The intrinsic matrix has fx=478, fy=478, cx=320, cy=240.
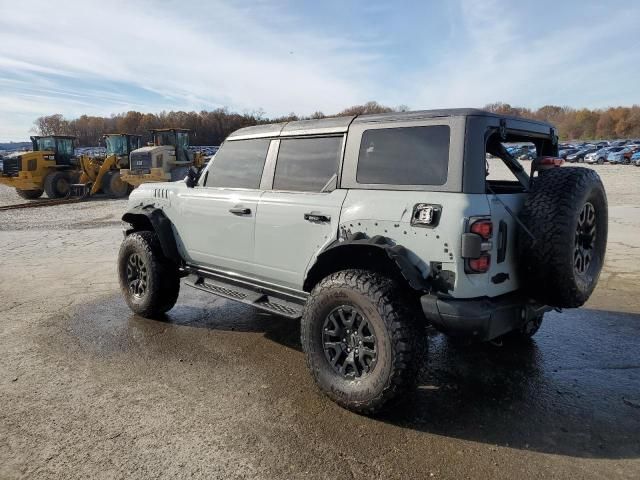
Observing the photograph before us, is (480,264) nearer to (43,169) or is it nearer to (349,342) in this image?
(349,342)

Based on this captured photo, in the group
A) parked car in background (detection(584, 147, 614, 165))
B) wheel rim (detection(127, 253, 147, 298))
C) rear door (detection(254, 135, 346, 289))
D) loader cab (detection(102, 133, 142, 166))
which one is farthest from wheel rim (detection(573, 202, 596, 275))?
parked car in background (detection(584, 147, 614, 165))

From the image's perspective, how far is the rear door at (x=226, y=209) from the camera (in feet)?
13.4

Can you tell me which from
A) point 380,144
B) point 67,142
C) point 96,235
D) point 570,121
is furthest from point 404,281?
point 570,121

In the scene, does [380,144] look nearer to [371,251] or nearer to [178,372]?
[371,251]

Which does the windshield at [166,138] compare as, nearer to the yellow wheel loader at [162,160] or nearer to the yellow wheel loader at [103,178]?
the yellow wheel loader at [162,160]

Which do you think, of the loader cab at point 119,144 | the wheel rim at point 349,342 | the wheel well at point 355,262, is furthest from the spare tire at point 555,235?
the loader cab at point 119,144

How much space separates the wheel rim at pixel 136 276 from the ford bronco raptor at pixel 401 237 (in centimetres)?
138

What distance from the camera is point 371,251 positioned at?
316 centimetres

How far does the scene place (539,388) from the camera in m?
3.45

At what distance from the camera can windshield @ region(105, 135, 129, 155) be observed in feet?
70.0

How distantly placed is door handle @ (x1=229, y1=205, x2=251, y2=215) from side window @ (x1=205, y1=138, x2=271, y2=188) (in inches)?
9.3

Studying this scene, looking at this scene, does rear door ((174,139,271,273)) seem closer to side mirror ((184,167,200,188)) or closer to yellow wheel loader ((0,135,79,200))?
side mirror ((184,167,200,188))

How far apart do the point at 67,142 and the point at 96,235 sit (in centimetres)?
1296

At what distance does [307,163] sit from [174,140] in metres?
18.3
